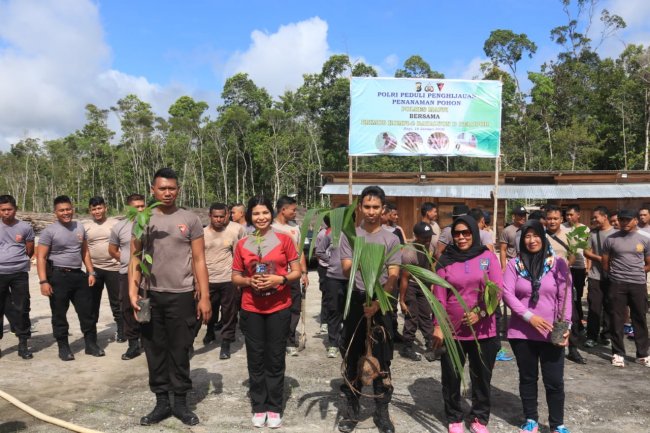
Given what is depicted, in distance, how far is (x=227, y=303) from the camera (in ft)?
18.1

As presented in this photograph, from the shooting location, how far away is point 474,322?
3.26m

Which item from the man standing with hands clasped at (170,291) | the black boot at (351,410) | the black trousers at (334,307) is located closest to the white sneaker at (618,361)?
the black trousers at (334,307)

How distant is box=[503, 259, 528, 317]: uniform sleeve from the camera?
11.1 feet

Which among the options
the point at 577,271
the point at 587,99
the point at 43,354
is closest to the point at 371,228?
the point at 577,271

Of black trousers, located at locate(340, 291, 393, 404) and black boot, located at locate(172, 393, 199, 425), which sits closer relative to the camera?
black trousers, located at locate(340, 291, 393, 404)

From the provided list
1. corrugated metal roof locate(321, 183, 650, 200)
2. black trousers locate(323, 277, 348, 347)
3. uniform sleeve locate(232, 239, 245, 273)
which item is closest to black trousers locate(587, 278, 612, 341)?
black trousers locate(323, 277, 348, 347)

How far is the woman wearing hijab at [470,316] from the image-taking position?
3.30 meters

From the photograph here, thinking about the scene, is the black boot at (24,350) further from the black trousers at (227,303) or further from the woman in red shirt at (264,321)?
the woman in red shirt at (264,321)

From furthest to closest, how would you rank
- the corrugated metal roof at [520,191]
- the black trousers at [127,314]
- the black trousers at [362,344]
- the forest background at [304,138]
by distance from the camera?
1. the forest background at [304,138]
2. the corrugated metal roof at [520,191]
3. the black trousers at [127,314]
4. the black trousers at [362,344]

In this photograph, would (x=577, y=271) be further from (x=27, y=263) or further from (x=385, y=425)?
(x=27, y=263)

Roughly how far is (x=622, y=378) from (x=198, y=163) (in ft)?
145

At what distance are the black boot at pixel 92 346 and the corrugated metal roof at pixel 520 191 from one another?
13.0m

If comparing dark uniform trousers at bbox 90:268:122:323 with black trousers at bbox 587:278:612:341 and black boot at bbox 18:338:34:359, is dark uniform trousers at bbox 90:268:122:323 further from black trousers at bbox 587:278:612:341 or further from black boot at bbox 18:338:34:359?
black trousers at bbox 587:278:612:341

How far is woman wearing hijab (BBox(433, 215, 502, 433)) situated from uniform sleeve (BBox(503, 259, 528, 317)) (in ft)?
0.54
